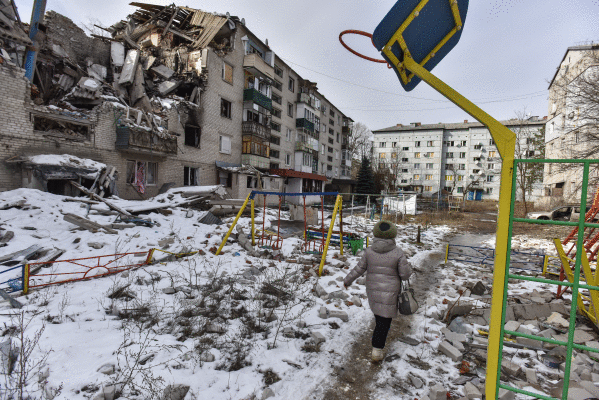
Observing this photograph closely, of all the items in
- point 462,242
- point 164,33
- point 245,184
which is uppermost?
point 164,33

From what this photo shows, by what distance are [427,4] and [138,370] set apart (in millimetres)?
4349

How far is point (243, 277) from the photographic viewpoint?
19.6ft

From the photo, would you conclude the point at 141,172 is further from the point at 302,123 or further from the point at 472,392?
the point at 302,123

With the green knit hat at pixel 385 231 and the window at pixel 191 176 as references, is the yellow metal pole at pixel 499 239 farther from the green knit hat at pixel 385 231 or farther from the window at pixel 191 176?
the window at pixel 191 176

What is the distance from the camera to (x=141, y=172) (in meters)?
15.9

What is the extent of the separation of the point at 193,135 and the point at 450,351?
64.8 ft

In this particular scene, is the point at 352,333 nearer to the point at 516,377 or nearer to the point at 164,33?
the point at 516,377

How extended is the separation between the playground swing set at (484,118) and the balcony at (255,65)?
75.9 feet

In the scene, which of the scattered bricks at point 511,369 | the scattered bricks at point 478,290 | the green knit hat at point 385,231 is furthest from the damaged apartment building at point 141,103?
the scattered bricks at point 511,369

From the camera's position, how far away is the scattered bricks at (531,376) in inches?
118

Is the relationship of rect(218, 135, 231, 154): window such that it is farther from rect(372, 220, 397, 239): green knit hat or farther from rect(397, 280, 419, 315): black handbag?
rect(397, 280, 419, 315): black handbag

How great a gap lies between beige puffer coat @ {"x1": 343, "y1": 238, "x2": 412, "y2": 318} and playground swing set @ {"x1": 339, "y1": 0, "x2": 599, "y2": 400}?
126cm

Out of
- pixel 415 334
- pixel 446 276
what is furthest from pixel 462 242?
pixel 415 334

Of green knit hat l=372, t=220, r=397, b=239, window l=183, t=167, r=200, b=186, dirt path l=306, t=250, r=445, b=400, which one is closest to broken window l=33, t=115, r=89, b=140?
window l=183, t=167, r=200, b=186
